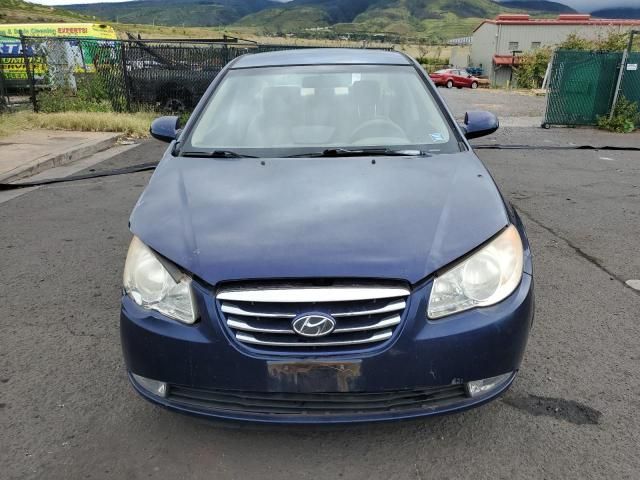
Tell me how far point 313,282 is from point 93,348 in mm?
1781

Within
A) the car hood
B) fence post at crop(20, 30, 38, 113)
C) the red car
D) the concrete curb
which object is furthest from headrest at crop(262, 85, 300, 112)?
the red car

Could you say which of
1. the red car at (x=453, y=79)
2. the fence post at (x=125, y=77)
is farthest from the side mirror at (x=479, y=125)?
the red car at (x=453, y=79)

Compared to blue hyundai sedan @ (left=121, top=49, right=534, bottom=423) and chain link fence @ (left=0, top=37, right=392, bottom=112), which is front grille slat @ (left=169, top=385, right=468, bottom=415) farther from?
chain link fence @ (left=0, top=37, right=392, bottom=112)

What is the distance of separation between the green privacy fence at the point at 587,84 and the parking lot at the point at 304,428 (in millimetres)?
9331

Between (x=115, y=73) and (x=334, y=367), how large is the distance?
43.0ft

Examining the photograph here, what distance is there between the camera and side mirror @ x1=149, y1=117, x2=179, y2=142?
12.3ft

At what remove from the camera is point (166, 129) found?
375 centimetres

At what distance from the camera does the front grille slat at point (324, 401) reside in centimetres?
197

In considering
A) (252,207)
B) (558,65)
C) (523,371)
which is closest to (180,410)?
(252,207)

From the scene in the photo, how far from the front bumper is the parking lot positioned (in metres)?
0.10

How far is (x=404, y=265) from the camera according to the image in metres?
1.95

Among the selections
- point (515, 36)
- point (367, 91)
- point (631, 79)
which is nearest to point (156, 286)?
point (367, 91)

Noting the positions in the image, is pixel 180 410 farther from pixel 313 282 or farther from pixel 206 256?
pixel 313 282

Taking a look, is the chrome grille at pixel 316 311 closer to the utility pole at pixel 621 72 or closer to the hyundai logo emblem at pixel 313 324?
the hyundai logo emblem at pixel 313 324
